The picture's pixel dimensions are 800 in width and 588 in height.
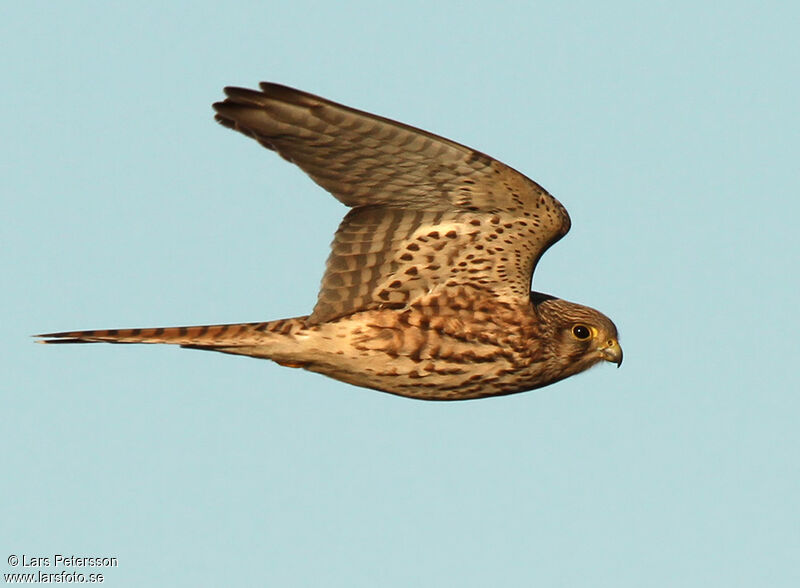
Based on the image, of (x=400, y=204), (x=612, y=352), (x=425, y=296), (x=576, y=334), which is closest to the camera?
(x=400, y=204)

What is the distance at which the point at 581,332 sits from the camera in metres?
10.0

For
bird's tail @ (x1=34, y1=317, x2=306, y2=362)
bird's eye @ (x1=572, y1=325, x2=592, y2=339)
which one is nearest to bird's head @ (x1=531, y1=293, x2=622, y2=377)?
bird's eye @ (x1=572, y1=325, x2=592, y2=339)

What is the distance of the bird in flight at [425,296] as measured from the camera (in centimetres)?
885

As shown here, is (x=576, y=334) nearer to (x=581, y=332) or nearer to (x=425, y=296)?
(x=581, y=332)

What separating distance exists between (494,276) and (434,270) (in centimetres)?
45

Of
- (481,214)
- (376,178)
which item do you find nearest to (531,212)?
(481,214)

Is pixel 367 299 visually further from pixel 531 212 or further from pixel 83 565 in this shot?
pixel 83 565

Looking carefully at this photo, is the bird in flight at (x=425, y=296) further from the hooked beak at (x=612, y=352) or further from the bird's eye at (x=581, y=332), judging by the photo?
the hooked beak at (x=612, y=352)

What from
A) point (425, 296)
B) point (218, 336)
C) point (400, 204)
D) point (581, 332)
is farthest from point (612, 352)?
point (218, 336)

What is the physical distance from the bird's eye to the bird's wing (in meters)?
0.64

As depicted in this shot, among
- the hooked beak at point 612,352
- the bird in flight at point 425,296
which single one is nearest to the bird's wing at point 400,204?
the bird in flight at point 425,296

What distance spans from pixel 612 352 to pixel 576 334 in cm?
41

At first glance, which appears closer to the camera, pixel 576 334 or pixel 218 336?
pixel 218 336

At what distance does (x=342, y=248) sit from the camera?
927cm
